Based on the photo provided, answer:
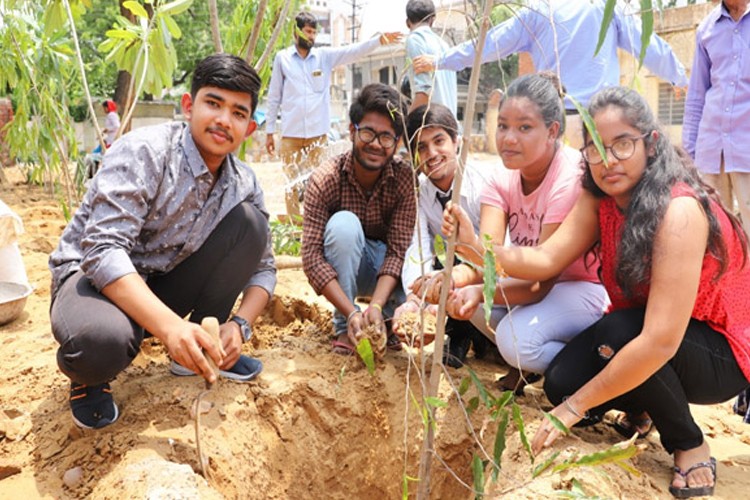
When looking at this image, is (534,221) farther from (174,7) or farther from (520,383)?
(174,7)

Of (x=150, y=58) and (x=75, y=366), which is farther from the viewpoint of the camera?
(x=150, y=58)

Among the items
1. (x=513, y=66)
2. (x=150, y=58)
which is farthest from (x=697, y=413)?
(x=513, y=66)

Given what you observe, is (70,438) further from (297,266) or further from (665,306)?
(297,266)

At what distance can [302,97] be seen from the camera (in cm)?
555

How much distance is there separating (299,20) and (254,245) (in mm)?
3577

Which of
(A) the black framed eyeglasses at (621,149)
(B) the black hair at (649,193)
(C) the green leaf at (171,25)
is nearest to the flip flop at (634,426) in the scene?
(B) the black hair at (649,193)

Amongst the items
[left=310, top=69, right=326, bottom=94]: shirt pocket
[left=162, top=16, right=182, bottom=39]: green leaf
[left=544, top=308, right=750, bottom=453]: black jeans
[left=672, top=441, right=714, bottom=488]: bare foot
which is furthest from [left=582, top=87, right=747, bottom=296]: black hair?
[left=310, top=69, right=326, bottom=94]: shirt pocket

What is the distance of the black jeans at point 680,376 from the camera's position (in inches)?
78.4

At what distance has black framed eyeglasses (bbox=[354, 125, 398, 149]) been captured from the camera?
2.72m

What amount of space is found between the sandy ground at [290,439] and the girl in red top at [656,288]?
0.17 meters

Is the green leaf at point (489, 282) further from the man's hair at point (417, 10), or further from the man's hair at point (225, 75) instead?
the man's hair at point (417, 10)

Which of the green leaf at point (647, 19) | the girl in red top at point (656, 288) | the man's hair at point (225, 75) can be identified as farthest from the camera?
the man's hair at point (225, 75)

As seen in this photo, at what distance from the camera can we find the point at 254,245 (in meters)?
2.41

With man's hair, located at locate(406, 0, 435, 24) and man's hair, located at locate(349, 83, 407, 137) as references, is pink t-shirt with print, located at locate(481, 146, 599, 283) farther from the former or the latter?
man's hair, located at locate(406, 0, 435, 24)
